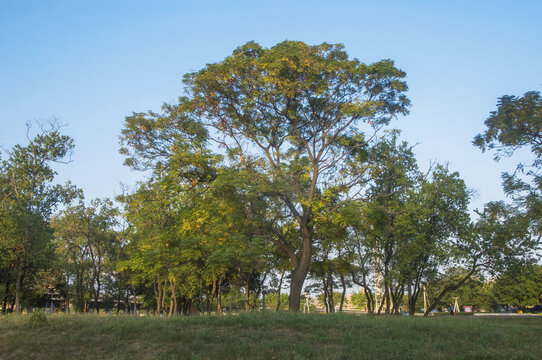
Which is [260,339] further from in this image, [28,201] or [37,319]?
[28,201]

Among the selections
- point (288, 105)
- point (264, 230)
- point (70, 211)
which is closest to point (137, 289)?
point (70, 211)

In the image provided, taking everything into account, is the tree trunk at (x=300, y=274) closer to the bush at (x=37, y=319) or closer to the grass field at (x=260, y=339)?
the grass field at (x=260, y=339)

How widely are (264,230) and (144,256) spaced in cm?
703

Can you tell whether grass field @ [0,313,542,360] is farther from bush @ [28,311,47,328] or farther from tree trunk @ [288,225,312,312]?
tree trunk @ [288,225,312,312]

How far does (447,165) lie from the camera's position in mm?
28859

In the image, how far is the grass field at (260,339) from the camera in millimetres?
10852

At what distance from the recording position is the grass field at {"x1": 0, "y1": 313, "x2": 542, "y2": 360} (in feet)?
35.6

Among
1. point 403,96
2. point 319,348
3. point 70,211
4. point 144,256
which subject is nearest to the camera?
point 319,348

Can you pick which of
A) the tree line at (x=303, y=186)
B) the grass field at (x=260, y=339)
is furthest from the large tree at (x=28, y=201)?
the grass field at (x=260, y=339)

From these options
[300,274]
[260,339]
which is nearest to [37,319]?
[260,339]

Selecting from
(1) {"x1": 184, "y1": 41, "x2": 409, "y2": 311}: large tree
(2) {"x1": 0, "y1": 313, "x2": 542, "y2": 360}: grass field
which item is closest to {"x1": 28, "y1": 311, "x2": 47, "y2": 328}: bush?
(2) {"x1": 0, "y1": 313, "x2": 542, "y2": 360}: grass field

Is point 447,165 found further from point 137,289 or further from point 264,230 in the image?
point 137,289

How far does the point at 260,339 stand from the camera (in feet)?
39.9

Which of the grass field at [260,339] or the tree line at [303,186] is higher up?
the tree line at [303,186]
